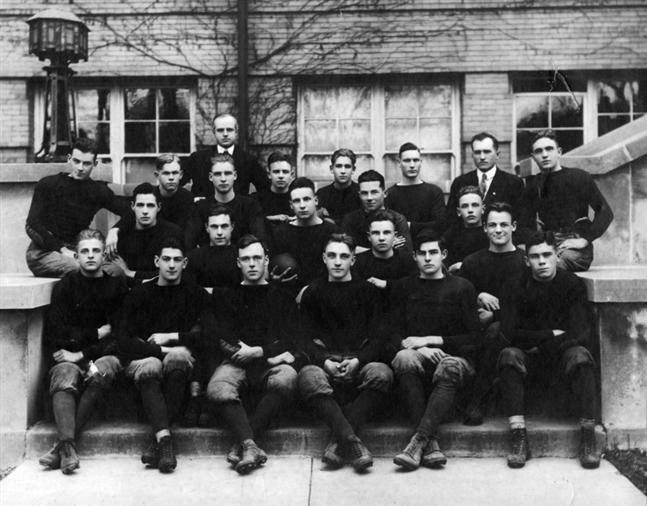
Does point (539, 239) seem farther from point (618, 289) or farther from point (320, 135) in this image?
point (320, 135)

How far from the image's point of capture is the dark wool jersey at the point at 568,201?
19.5 ft

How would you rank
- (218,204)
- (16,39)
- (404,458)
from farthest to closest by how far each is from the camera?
(16,39)
(218,204)
(404,458)

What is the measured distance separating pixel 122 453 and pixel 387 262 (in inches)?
87.1

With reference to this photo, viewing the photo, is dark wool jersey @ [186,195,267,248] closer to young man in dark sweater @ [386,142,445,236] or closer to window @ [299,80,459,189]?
young man in dark sweater @ [386,142,445,236]

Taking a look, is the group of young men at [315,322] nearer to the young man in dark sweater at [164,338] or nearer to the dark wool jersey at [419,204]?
the young man in dark sweater at [164,338]

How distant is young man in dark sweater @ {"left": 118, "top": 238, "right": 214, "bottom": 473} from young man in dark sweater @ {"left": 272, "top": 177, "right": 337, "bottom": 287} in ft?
2.79

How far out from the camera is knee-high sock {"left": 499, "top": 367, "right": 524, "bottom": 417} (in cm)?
476

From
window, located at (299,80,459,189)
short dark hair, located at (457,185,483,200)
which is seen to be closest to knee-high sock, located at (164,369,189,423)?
short dark hair, located at (457,185,483,200)

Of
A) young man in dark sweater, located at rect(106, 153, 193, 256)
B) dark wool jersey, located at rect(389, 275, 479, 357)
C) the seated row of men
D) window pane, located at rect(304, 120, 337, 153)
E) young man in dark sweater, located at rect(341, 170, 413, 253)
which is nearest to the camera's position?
the seated row of men

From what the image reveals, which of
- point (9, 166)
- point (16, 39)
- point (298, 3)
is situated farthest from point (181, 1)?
point (9, 166)

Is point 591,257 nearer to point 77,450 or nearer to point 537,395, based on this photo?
point 537,395

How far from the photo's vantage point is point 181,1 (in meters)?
9.95

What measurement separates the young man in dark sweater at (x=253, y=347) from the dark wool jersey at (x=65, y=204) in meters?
1.67

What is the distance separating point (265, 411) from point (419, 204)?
8.01 ft
